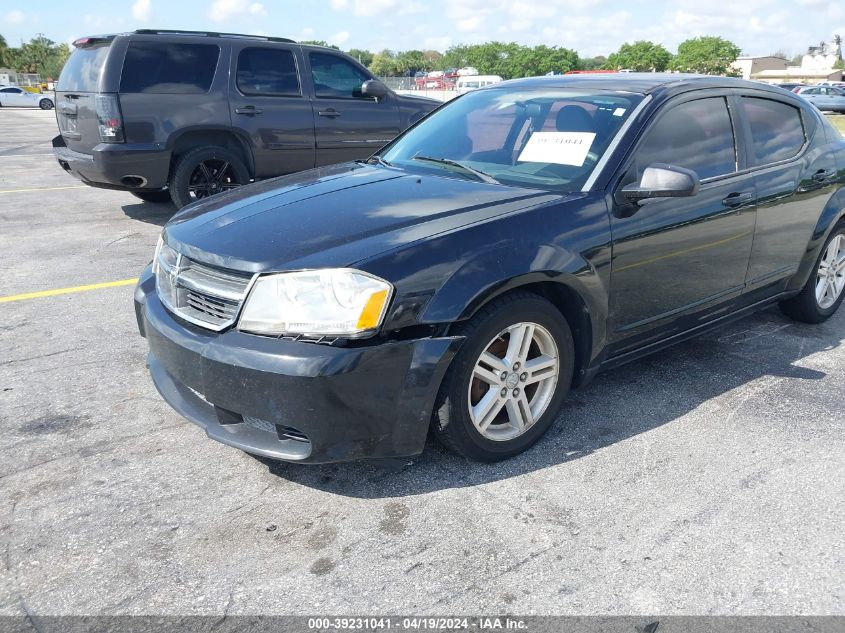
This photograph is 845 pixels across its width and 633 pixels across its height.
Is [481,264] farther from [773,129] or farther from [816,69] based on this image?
[816,69]

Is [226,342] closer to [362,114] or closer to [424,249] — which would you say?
[424,249]

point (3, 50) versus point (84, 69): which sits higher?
point (3, 50)

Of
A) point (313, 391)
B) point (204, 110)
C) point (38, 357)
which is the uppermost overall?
point (204, 110)

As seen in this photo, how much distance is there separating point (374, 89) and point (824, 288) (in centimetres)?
536

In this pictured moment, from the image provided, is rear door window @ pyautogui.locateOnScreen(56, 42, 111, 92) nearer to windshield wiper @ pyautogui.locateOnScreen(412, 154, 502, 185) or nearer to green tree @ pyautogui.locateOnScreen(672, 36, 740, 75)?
windshield wiper @ pyautogui.locateOnScreen(412, 154, 502, 185)

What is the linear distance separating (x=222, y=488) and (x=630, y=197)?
86.0 inches

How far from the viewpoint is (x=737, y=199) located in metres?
3.95

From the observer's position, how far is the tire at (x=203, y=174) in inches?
300

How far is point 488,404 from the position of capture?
307cm

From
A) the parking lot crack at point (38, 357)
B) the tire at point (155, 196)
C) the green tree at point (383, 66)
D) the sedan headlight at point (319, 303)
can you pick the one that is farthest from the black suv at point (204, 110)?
the green tree at point (383, 66)

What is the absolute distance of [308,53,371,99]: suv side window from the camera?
843 cm

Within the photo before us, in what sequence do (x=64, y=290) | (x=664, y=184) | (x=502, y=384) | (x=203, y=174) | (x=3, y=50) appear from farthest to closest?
(x=3, y=50), (x=203, y=174), (x=64, y=290), (x=664, y=184), (x=502, y=384)

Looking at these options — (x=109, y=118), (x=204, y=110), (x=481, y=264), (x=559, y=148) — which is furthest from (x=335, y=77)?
(x=481, y=264)

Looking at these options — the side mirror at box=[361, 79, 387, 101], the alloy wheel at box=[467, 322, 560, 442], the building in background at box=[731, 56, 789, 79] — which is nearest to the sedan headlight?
the alloy wheel at box=[467, 322, 560, 442]
